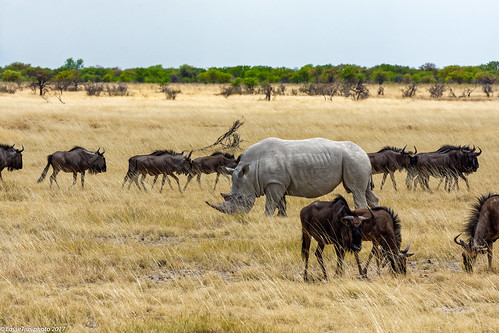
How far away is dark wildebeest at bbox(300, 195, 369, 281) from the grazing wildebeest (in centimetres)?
333

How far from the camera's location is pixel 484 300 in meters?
6.17

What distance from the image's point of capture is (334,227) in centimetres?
665

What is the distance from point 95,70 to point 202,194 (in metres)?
84.5

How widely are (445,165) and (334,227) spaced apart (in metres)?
7.82

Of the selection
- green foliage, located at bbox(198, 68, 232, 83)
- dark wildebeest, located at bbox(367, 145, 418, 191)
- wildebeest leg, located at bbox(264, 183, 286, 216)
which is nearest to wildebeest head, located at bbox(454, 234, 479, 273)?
wildebeest leg, located at bbox(264, 183, 286, 216)

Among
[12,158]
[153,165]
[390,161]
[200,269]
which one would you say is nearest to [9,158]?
[12,158]

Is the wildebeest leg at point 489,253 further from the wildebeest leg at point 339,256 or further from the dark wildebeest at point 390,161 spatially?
the dark wildebeest at point 390,161

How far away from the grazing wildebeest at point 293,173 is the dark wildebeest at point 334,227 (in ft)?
10.9

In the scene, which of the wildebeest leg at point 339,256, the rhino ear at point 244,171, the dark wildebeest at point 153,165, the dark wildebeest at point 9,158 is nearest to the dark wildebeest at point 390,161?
the dark wildebeest at point 153,165

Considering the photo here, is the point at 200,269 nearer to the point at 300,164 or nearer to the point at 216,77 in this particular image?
the point at 300,164

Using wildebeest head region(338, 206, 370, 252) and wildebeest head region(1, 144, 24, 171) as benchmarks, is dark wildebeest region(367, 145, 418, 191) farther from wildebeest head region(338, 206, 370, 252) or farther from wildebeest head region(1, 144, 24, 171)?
wildebeest head region(1, 144, 24, 171)

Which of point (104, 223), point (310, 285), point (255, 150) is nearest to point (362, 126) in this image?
point (255, 150)

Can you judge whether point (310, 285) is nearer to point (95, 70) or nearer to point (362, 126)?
point (362, 126)

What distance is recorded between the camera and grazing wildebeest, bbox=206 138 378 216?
33.6 feet
